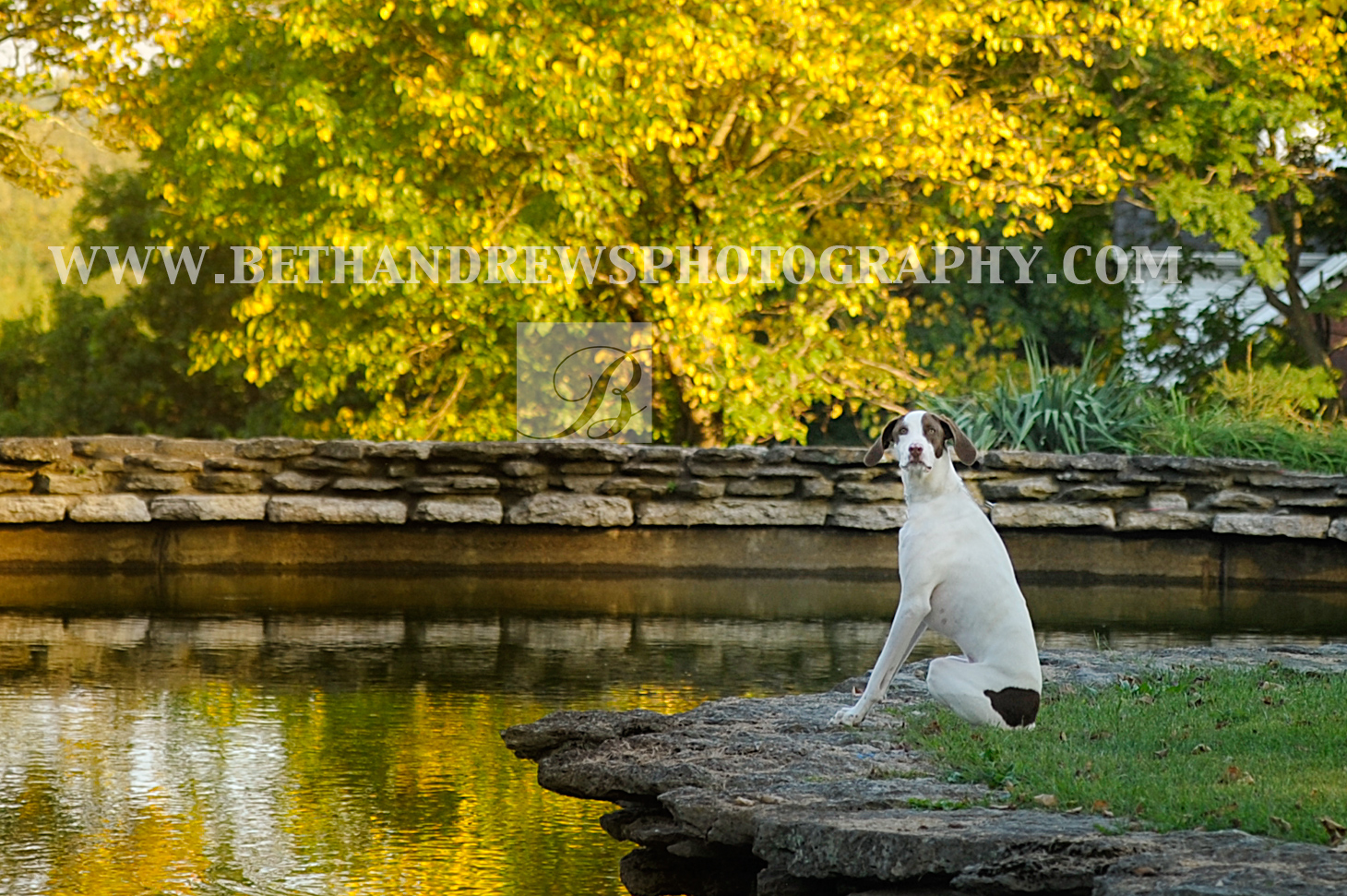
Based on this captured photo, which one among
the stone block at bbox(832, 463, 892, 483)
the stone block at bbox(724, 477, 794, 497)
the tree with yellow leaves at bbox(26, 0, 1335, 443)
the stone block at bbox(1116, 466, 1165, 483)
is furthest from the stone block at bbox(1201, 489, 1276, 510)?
the tree with yellow leaves at bbox(26, 0, 1335, 443)

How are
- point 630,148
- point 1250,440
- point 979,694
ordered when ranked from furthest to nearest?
point 630,148 → point 1250,440 → point 979,694

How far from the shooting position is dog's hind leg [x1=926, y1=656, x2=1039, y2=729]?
484cm

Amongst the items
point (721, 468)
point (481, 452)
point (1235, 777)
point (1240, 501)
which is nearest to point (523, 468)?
point (481, 452)

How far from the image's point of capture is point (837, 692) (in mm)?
5770

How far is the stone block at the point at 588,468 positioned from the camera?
11.0 metres

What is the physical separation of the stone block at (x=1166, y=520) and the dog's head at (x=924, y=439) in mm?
6100

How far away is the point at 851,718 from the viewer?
16.4 feet

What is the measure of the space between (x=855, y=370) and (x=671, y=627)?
8.07 meters

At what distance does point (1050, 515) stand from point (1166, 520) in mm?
739

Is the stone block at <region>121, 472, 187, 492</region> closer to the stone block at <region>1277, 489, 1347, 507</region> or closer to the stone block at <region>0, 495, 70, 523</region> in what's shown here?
the stone block at <region>0, 495, 70, 523</region>

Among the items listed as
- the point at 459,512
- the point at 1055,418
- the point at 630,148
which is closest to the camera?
the point at 459,512

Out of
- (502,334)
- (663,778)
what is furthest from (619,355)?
(663,778)

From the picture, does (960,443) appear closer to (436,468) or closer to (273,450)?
(436,468)

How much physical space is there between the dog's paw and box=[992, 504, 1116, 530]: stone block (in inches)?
240
